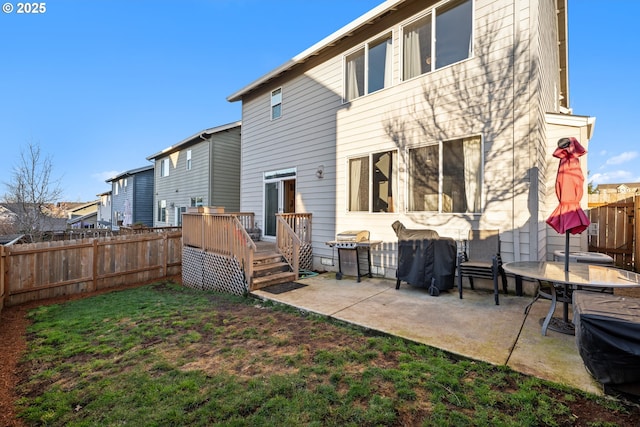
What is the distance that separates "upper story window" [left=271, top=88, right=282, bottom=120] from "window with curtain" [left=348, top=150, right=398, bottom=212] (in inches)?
142

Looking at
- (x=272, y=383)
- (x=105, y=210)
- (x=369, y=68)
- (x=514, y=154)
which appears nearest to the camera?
(x=272, y=383)

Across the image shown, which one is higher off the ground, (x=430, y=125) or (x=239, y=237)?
(x=430, y=125)

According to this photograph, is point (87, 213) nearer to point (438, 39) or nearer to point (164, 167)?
point (164, 167)

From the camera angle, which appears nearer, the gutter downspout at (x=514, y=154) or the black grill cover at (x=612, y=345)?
the black grill cover at (x=612, y=345)

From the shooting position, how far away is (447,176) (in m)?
5.67

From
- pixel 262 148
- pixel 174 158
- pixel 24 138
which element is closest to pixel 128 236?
pixel 262 148

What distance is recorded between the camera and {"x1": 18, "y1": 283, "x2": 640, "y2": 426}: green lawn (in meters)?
2.12

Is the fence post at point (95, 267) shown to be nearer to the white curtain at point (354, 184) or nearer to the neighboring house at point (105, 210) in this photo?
the white curtain at point (354, 184)

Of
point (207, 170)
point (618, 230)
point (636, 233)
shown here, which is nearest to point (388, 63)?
point (636, 233)

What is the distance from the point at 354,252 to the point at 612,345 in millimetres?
4795

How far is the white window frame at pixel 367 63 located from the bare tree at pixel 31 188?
41.9 ft

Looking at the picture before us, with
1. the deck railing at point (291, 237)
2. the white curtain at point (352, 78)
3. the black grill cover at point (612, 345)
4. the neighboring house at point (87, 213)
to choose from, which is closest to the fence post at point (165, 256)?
the deck railing at point (291, 237)

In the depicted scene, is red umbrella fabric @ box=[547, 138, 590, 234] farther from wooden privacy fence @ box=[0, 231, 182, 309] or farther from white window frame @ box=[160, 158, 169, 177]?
white window frame @ box=[160, 158, 169, 177]

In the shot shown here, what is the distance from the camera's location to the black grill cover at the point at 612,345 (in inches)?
84.1
